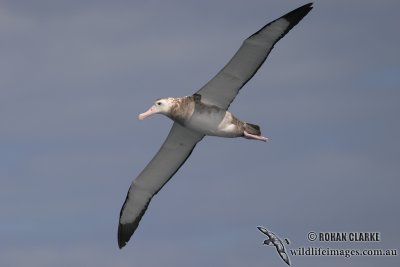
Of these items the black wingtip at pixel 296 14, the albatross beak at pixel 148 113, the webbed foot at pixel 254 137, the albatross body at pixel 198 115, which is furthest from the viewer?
the webbed foot at pixel 254 137

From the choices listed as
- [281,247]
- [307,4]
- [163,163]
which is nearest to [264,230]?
[281,247]

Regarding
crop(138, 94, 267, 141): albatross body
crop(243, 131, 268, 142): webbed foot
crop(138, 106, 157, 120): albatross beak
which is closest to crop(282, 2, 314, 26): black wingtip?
crop(138, 94, 267, 141): albatross body

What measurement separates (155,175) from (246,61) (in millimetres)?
4805

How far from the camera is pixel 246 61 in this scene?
1031 inches

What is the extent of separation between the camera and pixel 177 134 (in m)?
28.2

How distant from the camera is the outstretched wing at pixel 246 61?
83.8 feet

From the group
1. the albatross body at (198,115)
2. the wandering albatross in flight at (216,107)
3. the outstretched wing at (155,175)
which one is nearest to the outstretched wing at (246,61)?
the wandering albatross in flight at (216,107)

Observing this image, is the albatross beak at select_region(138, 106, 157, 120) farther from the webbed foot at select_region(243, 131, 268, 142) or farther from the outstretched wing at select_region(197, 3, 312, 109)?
the webbed foot at select_region(243, 131, 268, 142)

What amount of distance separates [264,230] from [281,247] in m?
0.80

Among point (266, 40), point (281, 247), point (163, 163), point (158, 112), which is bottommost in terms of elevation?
point (281, 247)

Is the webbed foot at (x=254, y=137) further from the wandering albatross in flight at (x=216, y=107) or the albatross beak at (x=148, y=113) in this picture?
the albatross beak at (x=148, y=113)

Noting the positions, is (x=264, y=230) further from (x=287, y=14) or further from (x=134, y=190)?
(x=287, y=14)

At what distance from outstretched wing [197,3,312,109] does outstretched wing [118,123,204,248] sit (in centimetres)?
155

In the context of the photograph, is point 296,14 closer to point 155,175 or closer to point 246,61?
point 246,61
